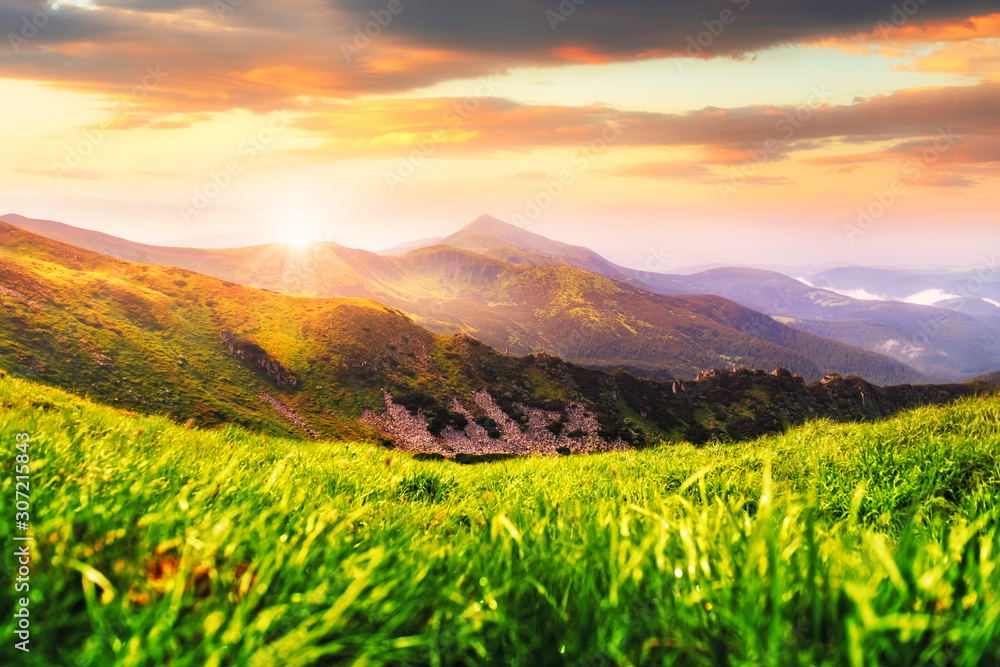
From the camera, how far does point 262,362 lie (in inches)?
6905

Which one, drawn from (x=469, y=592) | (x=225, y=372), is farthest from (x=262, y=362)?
(x=469, y=592)

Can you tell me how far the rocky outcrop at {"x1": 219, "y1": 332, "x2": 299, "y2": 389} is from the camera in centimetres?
17350

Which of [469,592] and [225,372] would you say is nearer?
[469,592]

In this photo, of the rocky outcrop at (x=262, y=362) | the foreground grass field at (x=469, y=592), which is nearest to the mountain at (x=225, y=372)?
the rocky outcrop at (x=262, y=362)

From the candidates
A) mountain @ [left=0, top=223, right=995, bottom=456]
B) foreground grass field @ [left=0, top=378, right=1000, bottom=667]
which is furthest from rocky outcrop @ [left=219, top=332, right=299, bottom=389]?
foreground grass field @ [left=0, top=378, right=1000, bottom=667]

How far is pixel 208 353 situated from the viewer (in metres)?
167

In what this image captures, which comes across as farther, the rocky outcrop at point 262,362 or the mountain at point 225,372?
the rocky outcrop at point 262,362

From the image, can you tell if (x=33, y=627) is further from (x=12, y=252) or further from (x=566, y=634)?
(x=12, y=252)

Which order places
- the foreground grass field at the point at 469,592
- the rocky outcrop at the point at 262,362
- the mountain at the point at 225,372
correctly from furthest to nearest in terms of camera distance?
the rocky outcrop at the point at 262,362 < the mountain at the point at 225,372 < the foreground grass field at the point at 469,592

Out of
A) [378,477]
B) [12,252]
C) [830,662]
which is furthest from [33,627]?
[12,252]

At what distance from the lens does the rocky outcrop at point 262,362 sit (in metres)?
174

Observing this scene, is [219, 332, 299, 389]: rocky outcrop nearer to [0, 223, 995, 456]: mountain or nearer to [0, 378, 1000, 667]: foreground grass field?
[0, 223, 995, 456]: mountain

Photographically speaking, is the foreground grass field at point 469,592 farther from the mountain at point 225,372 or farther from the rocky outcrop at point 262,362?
the rocky outcrop at point 262,362

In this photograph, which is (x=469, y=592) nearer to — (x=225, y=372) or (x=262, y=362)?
(x=225, y=372)
